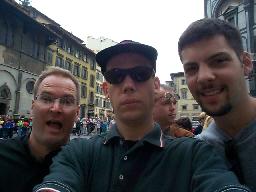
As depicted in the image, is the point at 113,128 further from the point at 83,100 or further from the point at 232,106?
the point at 83,100

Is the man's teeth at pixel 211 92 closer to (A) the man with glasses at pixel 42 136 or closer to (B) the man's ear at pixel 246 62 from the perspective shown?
(B) the man's ear at pixel 246 62

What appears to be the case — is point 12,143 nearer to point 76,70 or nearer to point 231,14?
point 231,14

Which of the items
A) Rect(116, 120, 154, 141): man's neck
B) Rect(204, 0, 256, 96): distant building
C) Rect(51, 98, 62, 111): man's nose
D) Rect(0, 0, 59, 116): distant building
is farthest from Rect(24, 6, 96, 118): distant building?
Rect(116, 120, 154, 141): man's neck

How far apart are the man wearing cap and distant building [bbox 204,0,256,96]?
1928 centimetres

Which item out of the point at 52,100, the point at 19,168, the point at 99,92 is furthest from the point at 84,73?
the point at 19,168

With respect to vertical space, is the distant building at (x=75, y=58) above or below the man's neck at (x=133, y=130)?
above

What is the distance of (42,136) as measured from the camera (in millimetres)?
3016

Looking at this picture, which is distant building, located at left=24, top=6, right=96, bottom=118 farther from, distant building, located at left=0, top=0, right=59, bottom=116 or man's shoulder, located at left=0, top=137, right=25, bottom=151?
man's shoulder, located at left=0, top=137, right=25, bottom=151

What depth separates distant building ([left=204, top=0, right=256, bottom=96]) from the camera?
829 inches

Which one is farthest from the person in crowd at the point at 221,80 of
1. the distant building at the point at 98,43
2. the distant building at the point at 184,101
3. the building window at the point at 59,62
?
the distant building at the point at 184,101

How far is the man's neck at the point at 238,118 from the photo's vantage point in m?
2.23

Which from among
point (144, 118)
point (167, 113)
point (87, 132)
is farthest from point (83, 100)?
point (144, 118)

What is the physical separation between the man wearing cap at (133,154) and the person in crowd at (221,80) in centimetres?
29

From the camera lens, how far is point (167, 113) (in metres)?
5.17
